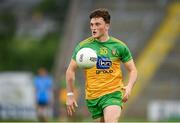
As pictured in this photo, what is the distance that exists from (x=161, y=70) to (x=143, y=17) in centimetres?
446

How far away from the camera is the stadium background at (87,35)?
3219 cm

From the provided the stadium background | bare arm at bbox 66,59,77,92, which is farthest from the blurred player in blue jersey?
bare arm at bbox 66,59,77,92

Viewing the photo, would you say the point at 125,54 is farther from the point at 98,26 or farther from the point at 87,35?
the point at 87,35

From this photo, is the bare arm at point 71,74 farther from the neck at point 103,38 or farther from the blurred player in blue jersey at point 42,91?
the blurred player in blue jersey at point 42,91

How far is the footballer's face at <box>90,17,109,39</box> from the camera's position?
11.3 meters

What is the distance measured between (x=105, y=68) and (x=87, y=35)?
24987 mm

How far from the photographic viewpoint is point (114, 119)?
11.1m

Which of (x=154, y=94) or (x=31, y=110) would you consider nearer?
(x=31, y=110)

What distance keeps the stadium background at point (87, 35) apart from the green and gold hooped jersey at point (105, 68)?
52.6 feet

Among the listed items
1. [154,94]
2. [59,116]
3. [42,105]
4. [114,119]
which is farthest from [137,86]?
[114,119]

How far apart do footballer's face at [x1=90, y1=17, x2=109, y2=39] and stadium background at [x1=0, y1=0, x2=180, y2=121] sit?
16.2 meters

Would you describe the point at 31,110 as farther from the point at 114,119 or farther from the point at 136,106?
the point at 114,119

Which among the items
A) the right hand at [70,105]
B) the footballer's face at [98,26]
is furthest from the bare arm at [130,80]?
the right hand at [70,105]

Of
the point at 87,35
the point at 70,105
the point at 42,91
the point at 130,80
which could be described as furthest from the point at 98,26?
the point at 87,35
